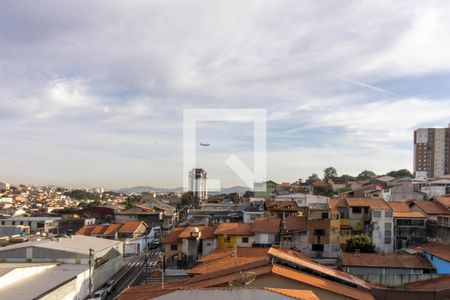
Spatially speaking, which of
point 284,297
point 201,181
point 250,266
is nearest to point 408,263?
point 250,266

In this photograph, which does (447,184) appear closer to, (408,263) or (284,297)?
(408,263)

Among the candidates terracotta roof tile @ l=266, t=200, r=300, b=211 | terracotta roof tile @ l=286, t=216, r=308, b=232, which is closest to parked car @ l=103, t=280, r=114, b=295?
terracotta roof tile @ l=286, t=216, r=308, b=232

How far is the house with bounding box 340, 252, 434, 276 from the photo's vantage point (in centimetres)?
1658

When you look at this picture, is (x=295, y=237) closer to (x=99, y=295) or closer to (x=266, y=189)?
(x=99, y=295)

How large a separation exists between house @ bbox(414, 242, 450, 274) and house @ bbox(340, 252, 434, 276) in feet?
0.79

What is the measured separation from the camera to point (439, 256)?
53.1 feet

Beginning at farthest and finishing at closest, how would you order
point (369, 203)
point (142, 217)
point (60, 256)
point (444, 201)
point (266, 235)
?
point (142, 217) → point (444, 201) → point (369, 203) → point (266, 235) → point (60, 256)

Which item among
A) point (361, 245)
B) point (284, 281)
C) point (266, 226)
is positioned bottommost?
point (361, 245)

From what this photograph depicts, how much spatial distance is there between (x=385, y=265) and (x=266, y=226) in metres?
8.09

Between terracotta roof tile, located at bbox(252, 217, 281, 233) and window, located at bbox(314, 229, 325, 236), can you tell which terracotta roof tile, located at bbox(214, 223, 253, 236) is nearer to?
terracotta roof tile, located at bbox(252, 217, 281, 233)

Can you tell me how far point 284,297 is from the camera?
794 cm

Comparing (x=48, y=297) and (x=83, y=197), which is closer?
(x=48, y=297)

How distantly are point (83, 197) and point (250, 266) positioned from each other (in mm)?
115819

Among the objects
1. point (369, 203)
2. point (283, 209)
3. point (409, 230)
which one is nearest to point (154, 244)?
point (283, 209)
